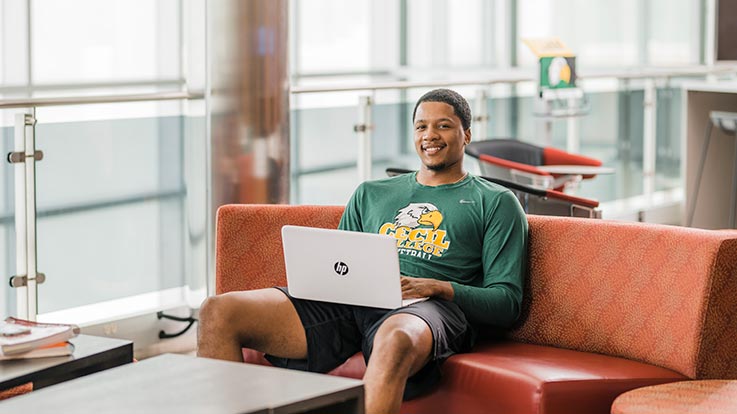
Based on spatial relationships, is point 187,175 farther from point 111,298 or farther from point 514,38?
point 514,38

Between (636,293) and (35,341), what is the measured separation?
166 centimetres

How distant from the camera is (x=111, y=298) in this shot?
4953 millimetres

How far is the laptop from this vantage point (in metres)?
3.34

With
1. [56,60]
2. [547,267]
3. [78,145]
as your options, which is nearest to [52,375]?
[547,267]

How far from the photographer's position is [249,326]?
3.46 meters

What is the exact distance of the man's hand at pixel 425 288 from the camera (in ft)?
11.3

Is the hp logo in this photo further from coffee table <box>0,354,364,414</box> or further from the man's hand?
coffee table <box>0,354,364,414</box>

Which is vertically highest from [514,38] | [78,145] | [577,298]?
[514,38]

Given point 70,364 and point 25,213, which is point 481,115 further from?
point 70,364

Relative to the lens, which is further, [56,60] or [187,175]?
[56,60]

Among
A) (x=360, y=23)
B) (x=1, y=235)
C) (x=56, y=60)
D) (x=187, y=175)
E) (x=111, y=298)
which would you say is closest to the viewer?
(x=1, y=235)

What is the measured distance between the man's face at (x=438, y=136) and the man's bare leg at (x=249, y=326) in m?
0.64

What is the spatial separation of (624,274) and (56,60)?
22.6 ft

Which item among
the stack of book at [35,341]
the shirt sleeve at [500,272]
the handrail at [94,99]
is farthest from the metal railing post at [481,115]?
the stack of book at [35,341]
